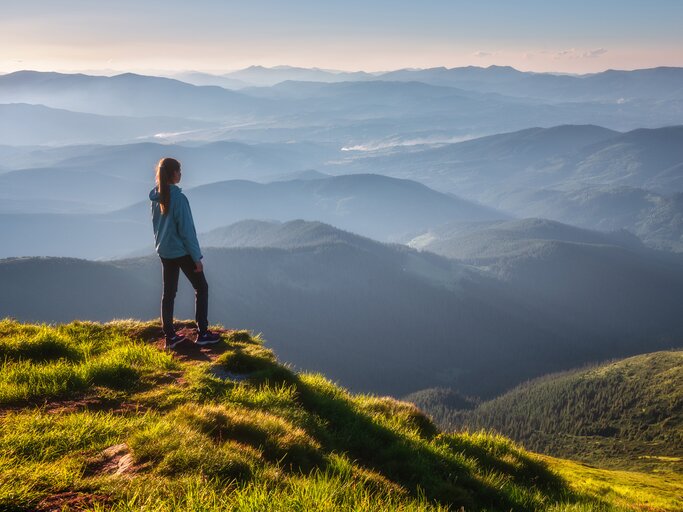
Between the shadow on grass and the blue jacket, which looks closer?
the shadow on grass

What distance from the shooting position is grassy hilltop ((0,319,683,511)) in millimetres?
4859

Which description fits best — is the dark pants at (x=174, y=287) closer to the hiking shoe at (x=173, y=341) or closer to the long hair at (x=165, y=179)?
the hiking shoe at (x=173, y=341)

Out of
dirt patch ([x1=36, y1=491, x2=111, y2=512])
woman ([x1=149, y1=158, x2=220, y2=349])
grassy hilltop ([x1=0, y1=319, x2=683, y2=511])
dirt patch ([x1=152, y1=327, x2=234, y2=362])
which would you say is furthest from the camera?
woman ([x1=149, y1=158, x2=220, y2=349])

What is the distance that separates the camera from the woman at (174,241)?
11398 millimetres

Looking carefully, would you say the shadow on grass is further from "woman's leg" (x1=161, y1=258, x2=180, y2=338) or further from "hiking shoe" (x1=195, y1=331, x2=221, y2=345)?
"woman's leg" (x1=161, y1=258, x2=180, y2=338)

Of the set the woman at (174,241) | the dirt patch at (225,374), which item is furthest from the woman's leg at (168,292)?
the dirt patch at (225,374)

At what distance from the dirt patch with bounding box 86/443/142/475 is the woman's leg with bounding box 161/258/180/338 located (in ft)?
19.1

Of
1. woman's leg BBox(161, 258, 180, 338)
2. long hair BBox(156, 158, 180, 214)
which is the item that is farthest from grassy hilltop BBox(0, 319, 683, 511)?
long hair BBox(156, 158, 180, 214)

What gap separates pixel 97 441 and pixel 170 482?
2006 millimetres

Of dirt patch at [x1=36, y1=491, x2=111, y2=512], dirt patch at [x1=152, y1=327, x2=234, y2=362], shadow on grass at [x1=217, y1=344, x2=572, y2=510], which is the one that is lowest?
shadow on grass at [x1=217, y1=344, x2=572, y2=510]

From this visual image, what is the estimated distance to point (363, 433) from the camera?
8703 mm

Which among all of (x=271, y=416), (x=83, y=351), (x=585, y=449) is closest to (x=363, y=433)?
(x=271, y=416)

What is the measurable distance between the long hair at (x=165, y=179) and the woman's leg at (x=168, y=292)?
1.35m

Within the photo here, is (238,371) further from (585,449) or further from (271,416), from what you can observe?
(585,449)
